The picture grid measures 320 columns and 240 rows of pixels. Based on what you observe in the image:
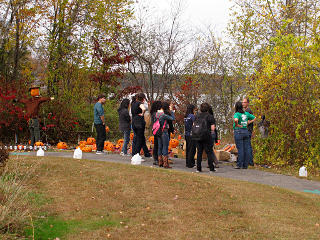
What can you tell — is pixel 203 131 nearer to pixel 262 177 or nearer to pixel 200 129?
pixel 200 129

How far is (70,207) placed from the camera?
6727mm

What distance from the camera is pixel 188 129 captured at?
10.9 meters

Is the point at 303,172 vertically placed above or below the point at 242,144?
below

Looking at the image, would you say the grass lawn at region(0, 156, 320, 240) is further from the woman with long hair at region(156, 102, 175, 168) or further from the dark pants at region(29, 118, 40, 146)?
the dark pants at region(29, 118, 40, 146)

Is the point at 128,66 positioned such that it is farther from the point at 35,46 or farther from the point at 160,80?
the point at 35,46

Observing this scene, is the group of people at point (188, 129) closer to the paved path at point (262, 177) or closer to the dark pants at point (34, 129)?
the paved path at point (262, 177)

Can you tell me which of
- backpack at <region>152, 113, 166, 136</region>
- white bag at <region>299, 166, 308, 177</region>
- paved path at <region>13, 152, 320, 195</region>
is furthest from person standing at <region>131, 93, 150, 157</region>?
white bag at <region>299, 166, 308, 177</region>

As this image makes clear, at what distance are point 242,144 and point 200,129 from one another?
1.82 metres

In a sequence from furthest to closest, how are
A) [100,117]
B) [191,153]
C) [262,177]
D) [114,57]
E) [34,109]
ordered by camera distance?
[114,57]
[34,109]
[100,117]
[191,153]
[262,177]

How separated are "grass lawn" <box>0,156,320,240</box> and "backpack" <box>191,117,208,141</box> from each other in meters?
1.22

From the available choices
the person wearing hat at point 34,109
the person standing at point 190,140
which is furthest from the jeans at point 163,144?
the person wearing hat at point 34,109

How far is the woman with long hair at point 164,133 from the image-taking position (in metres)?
10.1

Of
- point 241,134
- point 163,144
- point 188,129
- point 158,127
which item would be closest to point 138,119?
point 158,127

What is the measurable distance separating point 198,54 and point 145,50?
2.93m
